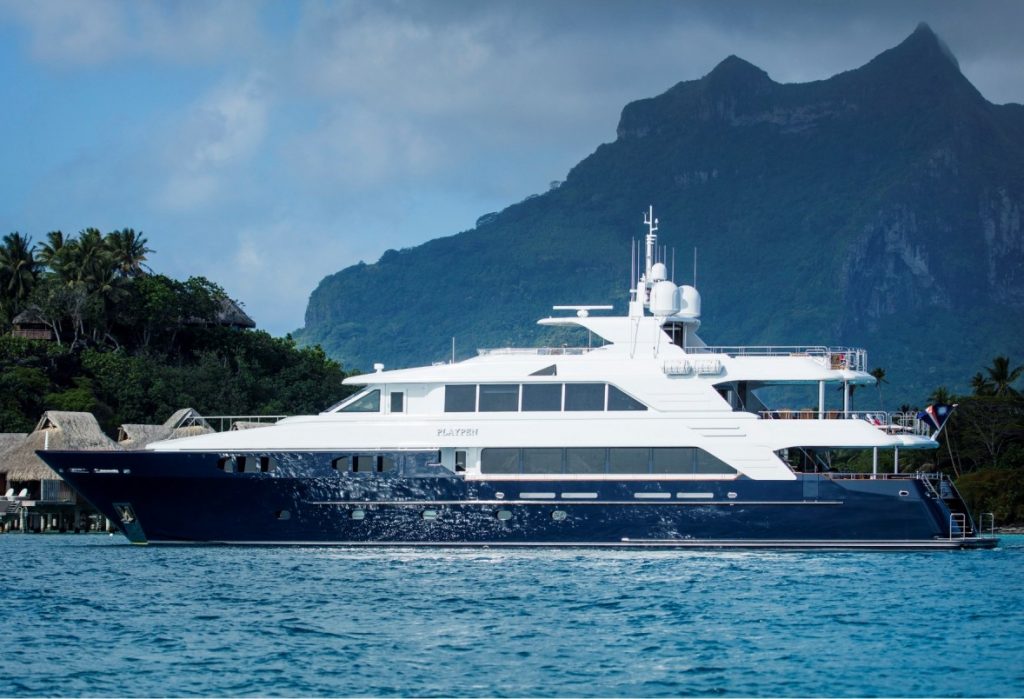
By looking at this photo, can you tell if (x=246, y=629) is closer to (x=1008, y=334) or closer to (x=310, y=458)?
(x=310, y=458)

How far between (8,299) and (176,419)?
54.2ft

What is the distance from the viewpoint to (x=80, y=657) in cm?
1678

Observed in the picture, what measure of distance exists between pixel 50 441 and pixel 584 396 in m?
19.4

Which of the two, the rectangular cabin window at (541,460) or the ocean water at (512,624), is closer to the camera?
the ocean water at (512,624)

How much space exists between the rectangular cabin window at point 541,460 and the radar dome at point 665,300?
13.3 ft

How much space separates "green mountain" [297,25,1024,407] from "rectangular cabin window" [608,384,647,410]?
355ft

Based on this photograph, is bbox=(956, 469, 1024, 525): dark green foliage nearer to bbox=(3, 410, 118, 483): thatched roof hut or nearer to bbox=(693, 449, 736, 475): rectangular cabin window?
bbox=(693, 449, 736, 475): rectangular cabin window

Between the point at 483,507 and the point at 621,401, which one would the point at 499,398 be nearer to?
the point at 483,507

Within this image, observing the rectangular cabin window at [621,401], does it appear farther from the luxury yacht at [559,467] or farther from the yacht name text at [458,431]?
the yacht name text at [458,431]

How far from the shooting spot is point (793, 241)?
168 metres

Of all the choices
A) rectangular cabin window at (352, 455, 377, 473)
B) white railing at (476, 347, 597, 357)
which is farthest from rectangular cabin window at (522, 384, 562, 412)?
rectangular cabin window at (352, 455, 377, 473)

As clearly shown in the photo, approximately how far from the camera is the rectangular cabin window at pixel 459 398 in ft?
93.9

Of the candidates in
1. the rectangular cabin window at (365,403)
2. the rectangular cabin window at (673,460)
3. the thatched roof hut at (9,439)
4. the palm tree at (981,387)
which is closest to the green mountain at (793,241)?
the palm tree at (981,387)

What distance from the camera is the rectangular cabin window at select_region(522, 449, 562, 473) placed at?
27.8m
